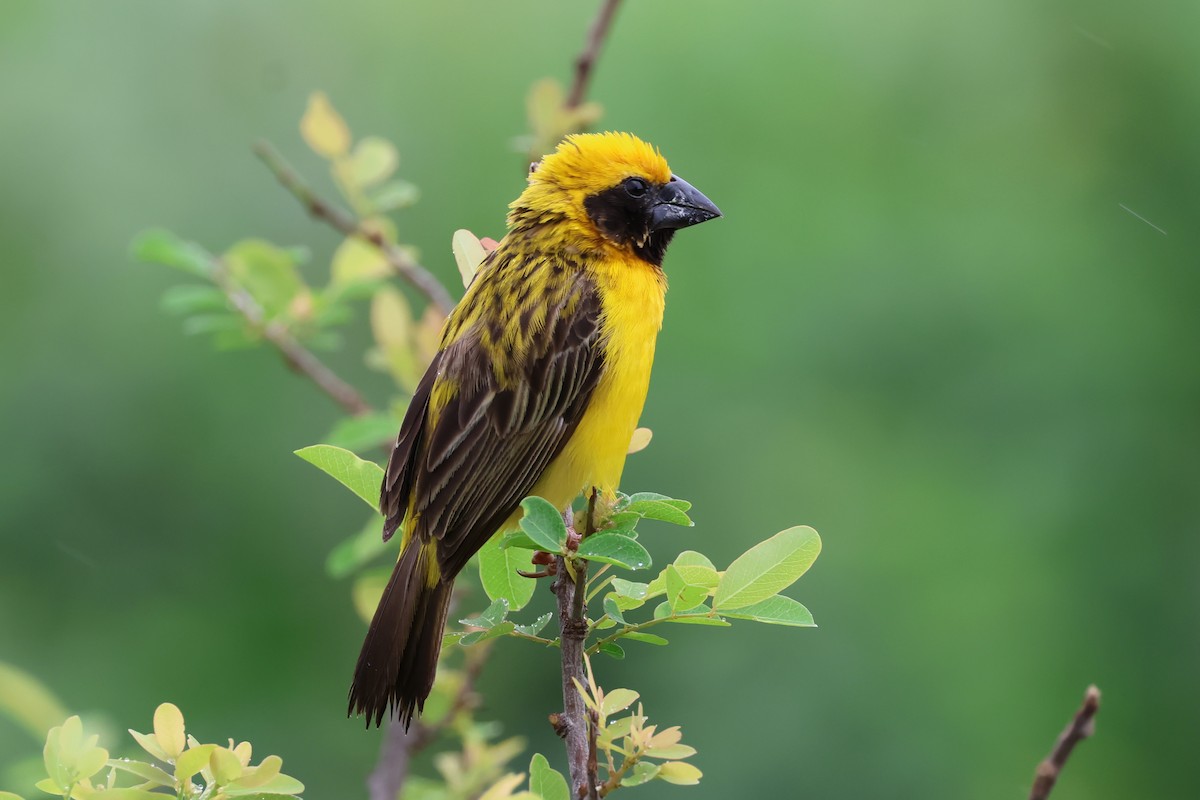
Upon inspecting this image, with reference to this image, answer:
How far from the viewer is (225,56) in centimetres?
819

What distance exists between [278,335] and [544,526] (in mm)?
1610

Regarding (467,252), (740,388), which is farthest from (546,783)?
(740,388)

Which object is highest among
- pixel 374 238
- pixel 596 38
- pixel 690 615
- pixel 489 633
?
pixel 596 38

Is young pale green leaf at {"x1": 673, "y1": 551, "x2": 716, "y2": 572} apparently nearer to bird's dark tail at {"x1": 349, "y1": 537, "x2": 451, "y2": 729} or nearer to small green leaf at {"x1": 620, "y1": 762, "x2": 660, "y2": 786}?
small green leaf at {"x1": 620, "y1": 762, "x2": 660, "y2": 786}

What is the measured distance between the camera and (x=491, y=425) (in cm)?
294

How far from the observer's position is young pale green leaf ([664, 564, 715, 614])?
6.73 ft

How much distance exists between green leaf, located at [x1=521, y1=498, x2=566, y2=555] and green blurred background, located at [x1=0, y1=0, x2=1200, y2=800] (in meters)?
4.56

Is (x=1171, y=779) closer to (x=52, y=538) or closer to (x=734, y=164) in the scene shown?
(x=734, y=164)

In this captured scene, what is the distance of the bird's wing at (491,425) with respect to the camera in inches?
110

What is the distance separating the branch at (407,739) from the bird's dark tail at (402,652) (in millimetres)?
82

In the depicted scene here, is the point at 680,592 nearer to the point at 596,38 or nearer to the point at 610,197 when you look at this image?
the point at 610,197

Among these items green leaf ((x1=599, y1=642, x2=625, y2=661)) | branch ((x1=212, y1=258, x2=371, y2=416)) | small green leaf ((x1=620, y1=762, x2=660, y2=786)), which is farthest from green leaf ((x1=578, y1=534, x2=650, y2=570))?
branch ((x1=212, y1=258, x2=371, y2=416))

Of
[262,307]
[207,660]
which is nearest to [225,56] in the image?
[207,660]

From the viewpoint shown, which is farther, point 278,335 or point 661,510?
point 278,335
